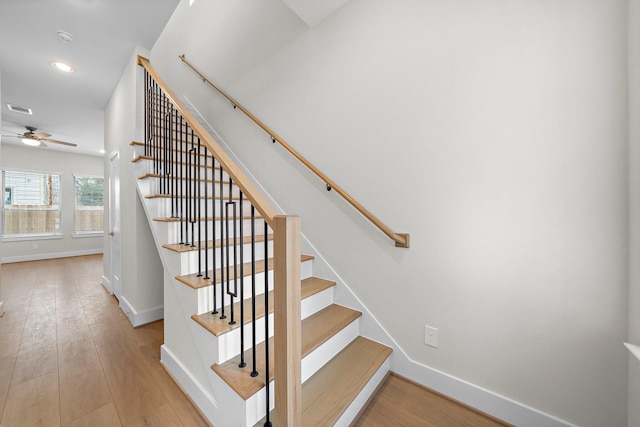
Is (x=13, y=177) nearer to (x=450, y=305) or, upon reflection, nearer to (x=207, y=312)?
(x=207, y=312)

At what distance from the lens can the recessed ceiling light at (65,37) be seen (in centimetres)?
226

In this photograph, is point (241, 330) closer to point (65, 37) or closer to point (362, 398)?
point (362, 398)

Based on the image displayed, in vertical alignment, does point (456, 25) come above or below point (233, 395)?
above

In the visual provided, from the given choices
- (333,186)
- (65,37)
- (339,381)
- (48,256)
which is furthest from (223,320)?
(48,256)

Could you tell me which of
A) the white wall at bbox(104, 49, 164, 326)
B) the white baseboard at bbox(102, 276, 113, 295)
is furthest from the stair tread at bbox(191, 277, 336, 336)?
the white baseboard at bbox(102, 276, 113, 295)

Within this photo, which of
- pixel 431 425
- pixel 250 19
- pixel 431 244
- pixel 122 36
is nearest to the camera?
pixel 431 425

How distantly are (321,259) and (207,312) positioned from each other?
3.27 feet

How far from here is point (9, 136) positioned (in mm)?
5121

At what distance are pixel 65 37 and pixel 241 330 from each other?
3235 millimetres

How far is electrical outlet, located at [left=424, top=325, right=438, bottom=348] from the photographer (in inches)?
61.0

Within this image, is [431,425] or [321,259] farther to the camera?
[321,259]

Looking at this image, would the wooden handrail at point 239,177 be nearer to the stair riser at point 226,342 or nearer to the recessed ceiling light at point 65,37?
the stair riser at point 226,342

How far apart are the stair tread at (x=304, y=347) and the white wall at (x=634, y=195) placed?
1.31m

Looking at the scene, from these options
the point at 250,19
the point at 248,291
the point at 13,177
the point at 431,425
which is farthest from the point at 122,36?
the point at 13,177
